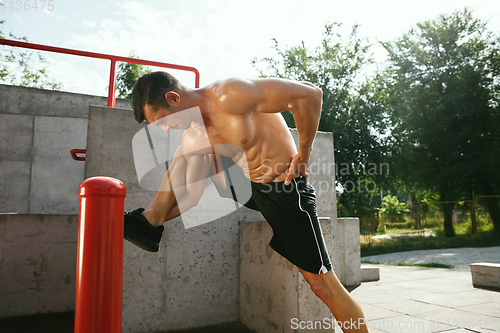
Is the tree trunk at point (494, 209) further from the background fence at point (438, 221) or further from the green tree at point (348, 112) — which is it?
the green tree at point (348, 112)

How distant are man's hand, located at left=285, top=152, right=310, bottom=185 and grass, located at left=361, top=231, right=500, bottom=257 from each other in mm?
11783

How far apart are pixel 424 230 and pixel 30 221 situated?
1597 centimetres

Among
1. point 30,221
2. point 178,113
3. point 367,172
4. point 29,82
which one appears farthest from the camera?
point 367,172

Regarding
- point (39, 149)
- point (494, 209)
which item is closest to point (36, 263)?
point (39, 149)

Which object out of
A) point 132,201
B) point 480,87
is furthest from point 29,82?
point 480,87

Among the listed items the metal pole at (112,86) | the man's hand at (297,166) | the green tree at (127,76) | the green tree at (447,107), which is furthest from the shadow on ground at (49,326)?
the green tree at (447,107)

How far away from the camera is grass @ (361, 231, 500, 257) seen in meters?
12.9

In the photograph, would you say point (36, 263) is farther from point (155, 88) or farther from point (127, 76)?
point (127, 76)

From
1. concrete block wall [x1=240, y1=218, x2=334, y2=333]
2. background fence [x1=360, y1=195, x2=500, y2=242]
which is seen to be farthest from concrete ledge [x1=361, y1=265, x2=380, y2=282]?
background fence [x1=360, y1=195, x2=500, y2=242]

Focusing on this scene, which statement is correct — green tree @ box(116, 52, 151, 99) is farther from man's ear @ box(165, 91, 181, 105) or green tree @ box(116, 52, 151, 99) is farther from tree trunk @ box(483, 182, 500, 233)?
tree trunk @ box(483, 182, 500, 233)

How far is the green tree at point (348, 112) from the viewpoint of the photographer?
13.9m

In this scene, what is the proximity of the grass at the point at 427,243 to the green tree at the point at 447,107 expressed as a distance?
3.60 ft

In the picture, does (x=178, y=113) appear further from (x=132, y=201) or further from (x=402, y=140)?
(x=402, y=140)

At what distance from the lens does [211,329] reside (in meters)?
2.94
